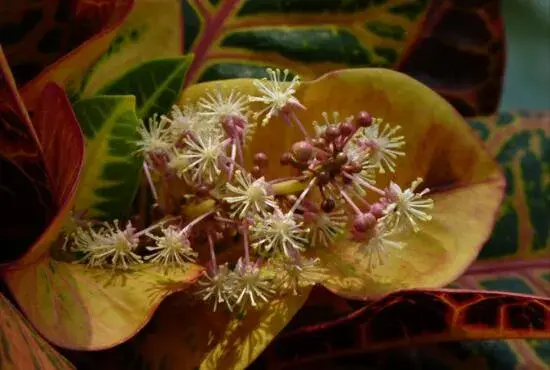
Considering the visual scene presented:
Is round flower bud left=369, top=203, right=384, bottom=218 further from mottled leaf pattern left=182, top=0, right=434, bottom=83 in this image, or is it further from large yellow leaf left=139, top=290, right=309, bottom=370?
mottled leaf pattern left=182, top=0, right=434, bottom=83

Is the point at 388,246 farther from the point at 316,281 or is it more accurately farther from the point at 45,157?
the point at 45,157

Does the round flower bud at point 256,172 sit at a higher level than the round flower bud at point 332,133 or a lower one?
lower

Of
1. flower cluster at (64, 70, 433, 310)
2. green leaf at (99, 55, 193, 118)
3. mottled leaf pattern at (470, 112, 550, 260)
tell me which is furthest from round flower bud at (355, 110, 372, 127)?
mottled leaf pattern at (470, 112, 550, 260)

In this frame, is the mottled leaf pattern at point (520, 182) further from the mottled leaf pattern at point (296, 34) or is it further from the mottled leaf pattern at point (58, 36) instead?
the mottled leaf pattern at point (58, 36)

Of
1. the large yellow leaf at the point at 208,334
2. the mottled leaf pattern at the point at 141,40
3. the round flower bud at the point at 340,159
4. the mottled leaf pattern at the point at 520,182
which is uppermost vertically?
the mottled leaf pattern at the point at 141,40

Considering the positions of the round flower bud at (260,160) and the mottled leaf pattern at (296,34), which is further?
the mottled leaf pattern at (296,34)

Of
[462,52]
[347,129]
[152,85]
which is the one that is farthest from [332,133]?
[462,52]

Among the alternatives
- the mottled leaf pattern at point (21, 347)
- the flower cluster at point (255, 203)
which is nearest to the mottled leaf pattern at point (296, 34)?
the flower cluster at point (255, 203)
